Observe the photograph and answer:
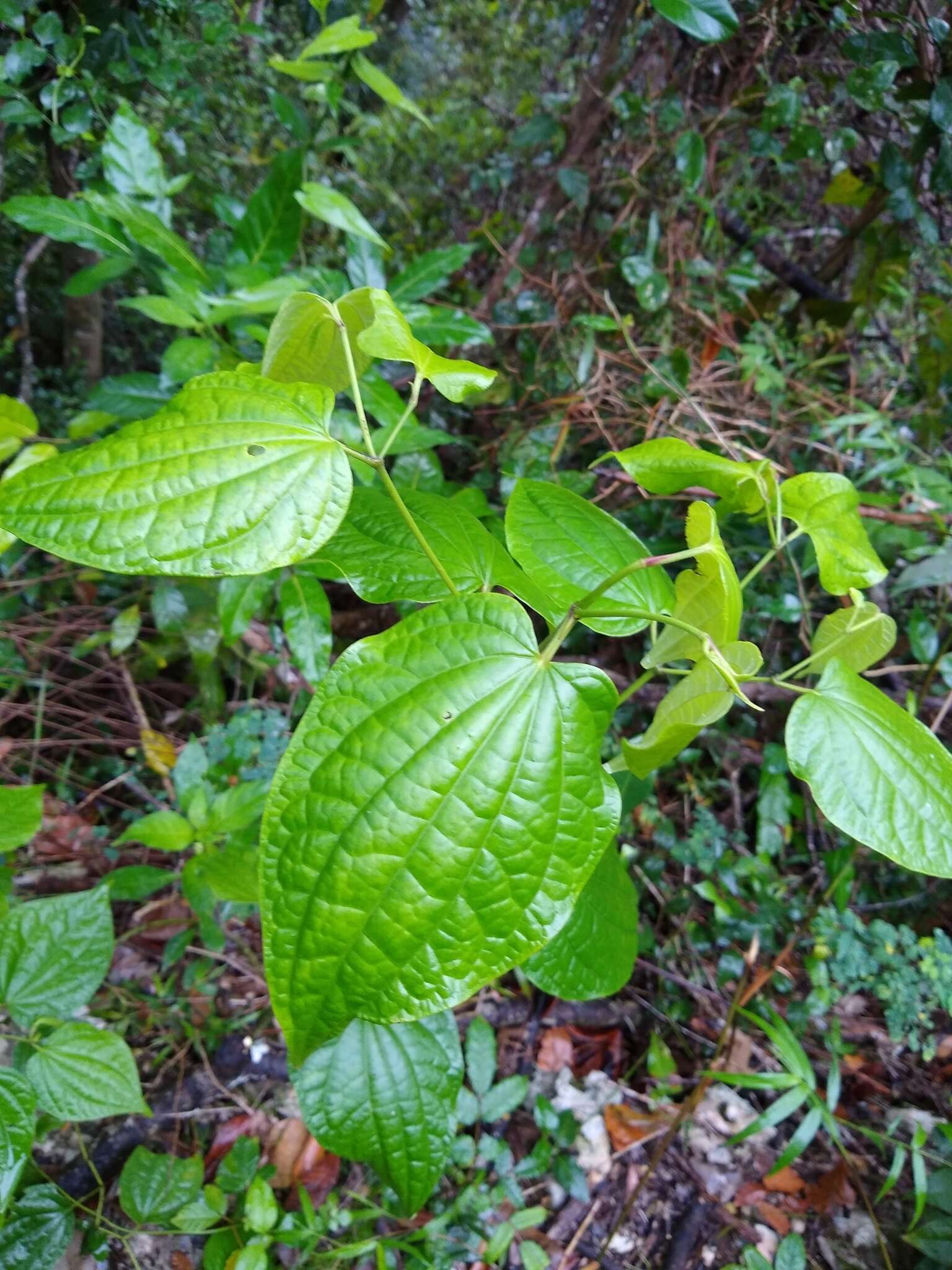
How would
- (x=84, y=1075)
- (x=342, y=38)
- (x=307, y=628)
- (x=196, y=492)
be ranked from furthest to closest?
(x=342, y=38), (x=307, y=628), (x=84, y=1075), (x=196, y=492)

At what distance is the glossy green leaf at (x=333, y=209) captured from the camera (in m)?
1.09

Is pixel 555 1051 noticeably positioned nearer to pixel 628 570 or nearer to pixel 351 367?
pixel 628 570

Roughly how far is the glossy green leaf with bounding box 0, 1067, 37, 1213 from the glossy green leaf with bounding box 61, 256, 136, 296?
3.91 ft

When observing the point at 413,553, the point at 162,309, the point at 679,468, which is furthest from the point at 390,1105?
the point at 162,309

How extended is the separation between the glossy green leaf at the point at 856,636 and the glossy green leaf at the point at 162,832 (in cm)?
86

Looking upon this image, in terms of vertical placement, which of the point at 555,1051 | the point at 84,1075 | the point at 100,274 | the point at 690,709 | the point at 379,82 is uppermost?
the point at 379,82

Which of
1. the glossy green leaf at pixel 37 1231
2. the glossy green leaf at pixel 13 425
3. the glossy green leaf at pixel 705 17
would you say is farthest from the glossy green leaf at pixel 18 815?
the glossy green leaf at pixel 705 17

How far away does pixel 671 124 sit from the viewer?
1.40m

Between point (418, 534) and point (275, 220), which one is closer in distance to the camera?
point (418, 534)

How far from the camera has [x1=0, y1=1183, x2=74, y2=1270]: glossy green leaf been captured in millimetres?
800

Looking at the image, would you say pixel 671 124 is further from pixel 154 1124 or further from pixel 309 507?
pixel 154 1124

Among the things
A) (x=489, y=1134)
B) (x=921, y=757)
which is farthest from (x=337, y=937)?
(x=489, y=1134)

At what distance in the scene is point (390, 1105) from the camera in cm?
80

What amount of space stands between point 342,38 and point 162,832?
4.37 feet
